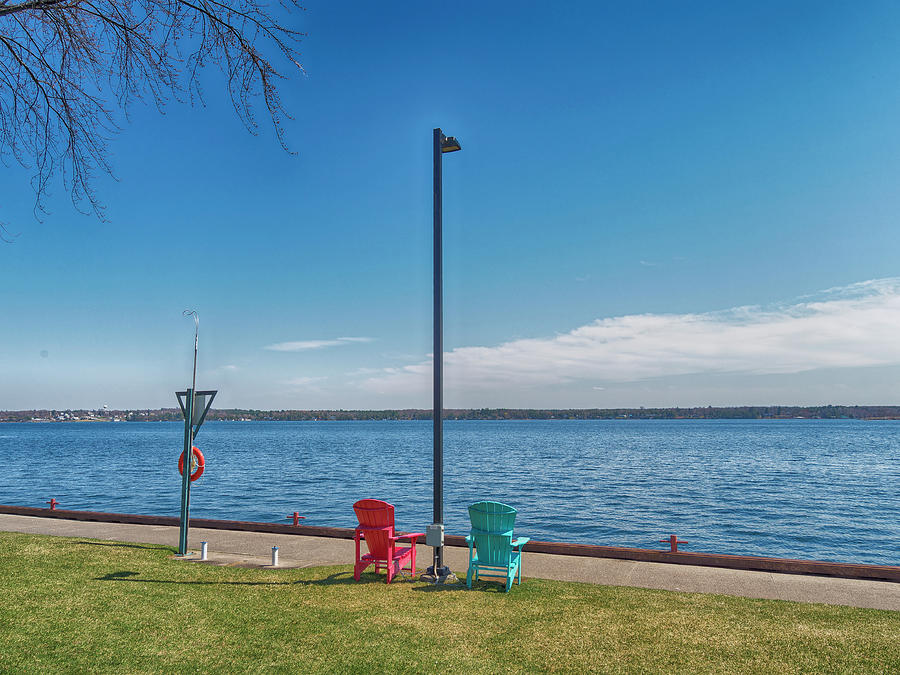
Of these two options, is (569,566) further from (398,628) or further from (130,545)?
(130,545)

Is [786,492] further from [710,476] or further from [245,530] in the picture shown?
[245,530]

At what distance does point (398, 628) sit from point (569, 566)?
13.5 feet

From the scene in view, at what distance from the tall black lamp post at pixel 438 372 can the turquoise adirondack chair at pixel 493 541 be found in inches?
19.2

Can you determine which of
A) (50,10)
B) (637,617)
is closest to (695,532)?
(637,617)

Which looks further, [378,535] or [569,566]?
[569,566]

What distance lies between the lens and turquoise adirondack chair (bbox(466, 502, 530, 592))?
8.00 m

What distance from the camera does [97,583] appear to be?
25.1 feet

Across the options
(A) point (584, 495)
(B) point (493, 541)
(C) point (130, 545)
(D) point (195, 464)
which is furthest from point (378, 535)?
(A) point (584, 495)

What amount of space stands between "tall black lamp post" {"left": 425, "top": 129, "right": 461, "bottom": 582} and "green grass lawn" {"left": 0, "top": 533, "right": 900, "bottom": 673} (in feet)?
1.70

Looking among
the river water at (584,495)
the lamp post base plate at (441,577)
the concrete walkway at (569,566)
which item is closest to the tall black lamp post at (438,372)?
the lamp post base plate at (441,577)

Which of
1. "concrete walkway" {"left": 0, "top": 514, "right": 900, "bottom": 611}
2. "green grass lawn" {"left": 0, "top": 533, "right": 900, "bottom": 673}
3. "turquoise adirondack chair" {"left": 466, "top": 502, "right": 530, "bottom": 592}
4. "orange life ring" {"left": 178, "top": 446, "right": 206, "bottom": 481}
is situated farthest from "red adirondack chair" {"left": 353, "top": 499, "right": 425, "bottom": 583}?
"orange life ring" {"left": 178, "top": 446, "right": 206, "bottom": 481}

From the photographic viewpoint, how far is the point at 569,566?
9.39 metres

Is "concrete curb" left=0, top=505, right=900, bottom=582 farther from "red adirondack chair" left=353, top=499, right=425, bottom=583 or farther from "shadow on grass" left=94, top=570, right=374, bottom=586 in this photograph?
"shadow on grass" left=94, top=570, right=374, bottom=586

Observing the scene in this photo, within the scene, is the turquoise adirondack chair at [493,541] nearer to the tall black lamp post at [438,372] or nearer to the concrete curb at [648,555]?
the tall black lamp post at [438,372]
